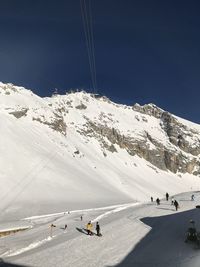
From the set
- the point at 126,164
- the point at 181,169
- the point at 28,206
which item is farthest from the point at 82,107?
the point at 28,206

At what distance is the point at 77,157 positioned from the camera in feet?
396

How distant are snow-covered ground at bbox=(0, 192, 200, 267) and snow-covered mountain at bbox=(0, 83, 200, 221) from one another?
25.1 meters

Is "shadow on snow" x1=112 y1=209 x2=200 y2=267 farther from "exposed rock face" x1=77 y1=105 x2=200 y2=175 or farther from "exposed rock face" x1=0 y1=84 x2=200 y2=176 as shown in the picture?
"exposed rock face" x1=77 y1=105 x2=200 y2=175

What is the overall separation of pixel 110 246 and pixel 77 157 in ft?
296

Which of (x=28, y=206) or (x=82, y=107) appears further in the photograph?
(x=82, y=107)

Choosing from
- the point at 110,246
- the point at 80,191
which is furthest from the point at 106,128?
the point at 110,246

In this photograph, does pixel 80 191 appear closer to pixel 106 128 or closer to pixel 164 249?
pixel 164 249

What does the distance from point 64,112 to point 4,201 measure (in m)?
97.9

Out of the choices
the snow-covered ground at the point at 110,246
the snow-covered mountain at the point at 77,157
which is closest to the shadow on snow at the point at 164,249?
the snow-covered ground at the point at 110,246

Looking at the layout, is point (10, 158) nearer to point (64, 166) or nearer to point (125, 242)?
point (64, 166)

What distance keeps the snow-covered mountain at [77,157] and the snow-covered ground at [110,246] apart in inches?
987

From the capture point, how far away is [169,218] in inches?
1805

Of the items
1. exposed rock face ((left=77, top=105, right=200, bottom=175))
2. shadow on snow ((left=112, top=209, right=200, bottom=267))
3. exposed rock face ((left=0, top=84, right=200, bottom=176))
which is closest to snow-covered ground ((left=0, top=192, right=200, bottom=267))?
shadow on snow ((left=112, top=209, right=200, bottom=267))

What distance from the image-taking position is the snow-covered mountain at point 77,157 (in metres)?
80.9
